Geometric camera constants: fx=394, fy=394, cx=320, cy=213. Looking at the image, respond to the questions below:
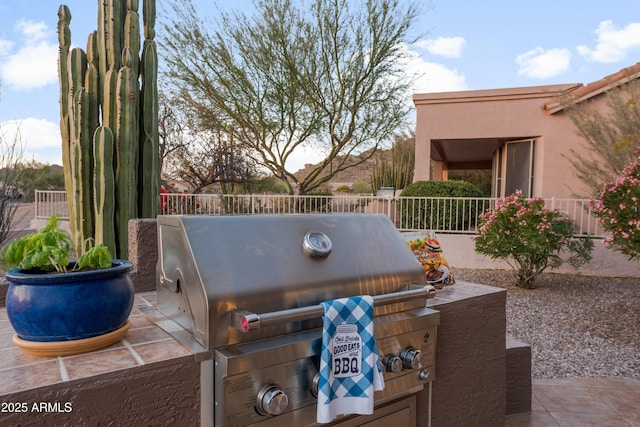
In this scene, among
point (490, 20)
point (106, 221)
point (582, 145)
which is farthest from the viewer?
point (582, 145)

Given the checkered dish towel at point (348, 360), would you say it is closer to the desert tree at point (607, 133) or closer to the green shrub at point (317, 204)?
the desert tree at point (607, 133)

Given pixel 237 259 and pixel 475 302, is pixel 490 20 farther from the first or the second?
pixel 237 259

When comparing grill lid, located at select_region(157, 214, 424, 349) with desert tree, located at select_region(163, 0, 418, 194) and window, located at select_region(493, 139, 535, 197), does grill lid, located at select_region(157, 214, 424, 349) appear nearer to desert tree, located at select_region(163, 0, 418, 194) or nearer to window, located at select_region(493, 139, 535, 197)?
window, located at select_region(493, 139, 535, 197)

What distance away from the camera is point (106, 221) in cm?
359

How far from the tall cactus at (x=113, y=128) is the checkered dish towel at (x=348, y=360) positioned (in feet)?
9.76

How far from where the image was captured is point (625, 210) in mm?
4375

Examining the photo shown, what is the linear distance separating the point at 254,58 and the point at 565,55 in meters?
7.95

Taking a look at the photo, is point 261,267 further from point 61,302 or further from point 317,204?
point 317,204

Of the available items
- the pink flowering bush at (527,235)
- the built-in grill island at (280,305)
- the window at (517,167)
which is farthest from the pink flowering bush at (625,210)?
the window at (517,167)

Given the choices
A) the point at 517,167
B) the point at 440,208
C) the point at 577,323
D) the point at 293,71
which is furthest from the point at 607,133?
the point at 293,71

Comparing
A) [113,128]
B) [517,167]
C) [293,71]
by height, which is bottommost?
[113,128]

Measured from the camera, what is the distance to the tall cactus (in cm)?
363

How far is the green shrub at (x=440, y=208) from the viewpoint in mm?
8555

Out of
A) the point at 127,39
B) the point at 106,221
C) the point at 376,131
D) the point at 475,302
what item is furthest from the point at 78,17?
the point at 376,131
